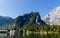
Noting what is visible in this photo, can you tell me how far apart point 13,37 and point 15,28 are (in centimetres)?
145

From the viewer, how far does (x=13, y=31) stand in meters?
27.3

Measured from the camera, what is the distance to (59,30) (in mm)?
196000

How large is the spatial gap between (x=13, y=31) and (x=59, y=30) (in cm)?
17282

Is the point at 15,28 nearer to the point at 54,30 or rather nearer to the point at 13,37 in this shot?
the point at 13,37

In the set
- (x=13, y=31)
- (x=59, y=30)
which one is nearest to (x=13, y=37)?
(x=13, y=31)

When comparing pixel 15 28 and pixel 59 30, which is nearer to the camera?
pixel 15 28

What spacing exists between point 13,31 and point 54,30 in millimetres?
175529

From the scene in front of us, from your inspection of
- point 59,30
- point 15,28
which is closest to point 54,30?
point 59,30

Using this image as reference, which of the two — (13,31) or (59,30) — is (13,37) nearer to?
(13,31)

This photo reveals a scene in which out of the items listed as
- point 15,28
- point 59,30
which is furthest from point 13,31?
point 59,30

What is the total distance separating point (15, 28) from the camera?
90.0 ft

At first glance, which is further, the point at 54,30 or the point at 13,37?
the point at 54,30

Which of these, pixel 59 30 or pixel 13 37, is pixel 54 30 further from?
pixel 13 37

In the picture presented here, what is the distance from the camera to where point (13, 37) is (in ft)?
88.8
